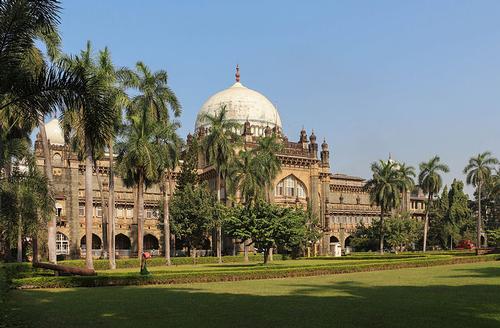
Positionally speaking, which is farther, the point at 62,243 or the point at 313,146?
the point at 313,146

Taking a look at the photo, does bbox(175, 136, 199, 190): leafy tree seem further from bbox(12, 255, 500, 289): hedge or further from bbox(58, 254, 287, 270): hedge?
bbox(12, 255, 500, 289): hedge

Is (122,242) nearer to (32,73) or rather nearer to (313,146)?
(313,146)

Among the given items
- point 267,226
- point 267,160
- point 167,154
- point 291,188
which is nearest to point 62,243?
point 167,154

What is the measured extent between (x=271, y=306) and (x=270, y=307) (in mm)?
239

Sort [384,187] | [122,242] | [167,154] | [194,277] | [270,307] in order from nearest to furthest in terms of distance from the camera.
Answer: [270,307] < [194,277] < [167,154] < [384,187] < [122,242]

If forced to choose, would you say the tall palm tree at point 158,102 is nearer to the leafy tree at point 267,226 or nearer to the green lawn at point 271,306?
the leafy tree at point 267,226

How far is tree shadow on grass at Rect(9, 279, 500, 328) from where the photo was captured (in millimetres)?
13883

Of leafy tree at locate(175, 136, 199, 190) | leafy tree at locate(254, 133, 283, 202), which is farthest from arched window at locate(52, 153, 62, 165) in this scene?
leafy tree at locate(254, 133, 283, 202)

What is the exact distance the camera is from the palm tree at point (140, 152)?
43.7 m

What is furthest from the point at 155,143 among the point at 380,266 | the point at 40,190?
the point at 380,266

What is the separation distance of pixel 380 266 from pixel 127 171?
20.6 m

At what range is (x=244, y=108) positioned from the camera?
83.4m

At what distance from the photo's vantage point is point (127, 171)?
45.0 m

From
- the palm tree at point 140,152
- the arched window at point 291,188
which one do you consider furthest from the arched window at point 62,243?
the arched window at point 291,188
